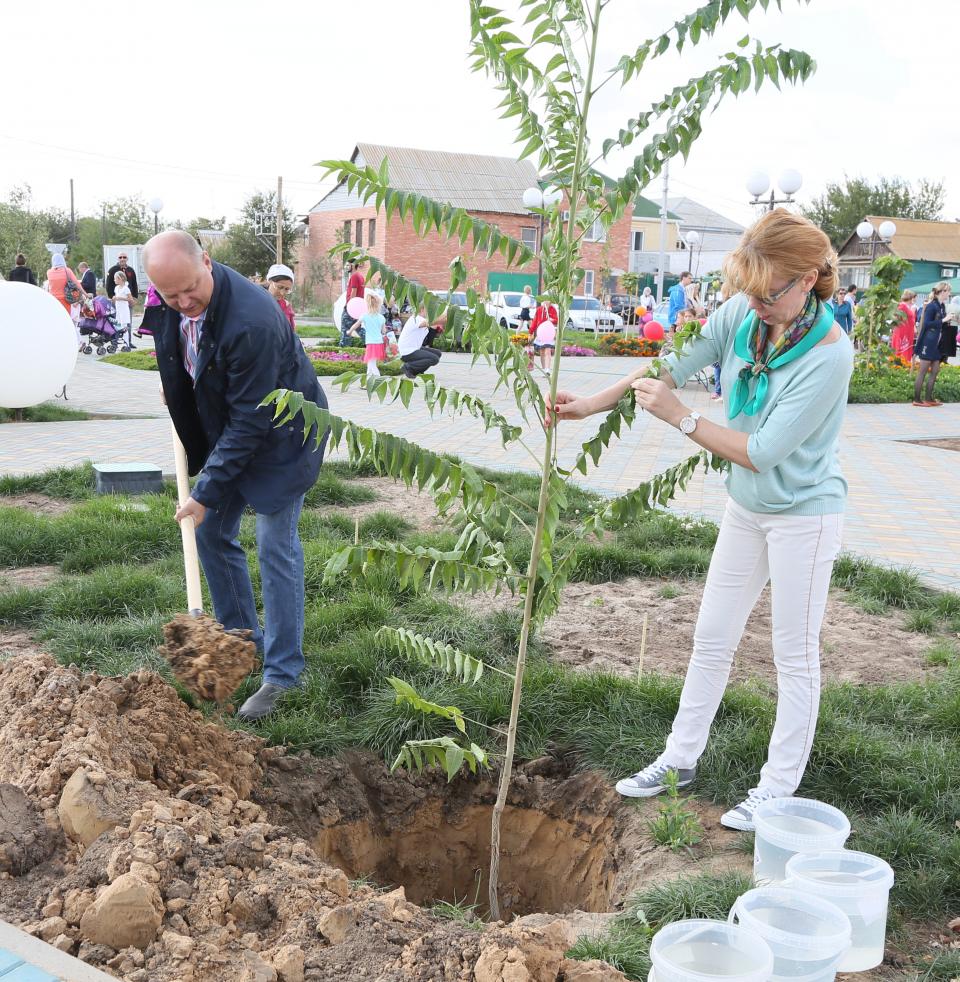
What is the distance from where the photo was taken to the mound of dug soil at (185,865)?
2453mm

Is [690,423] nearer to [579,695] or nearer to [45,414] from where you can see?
[579,695]

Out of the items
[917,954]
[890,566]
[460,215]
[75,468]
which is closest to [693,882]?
[917,954]

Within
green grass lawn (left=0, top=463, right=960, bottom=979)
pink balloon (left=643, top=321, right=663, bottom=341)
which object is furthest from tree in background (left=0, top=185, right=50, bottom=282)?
green grass lawn (left=0, top=463, right=960, bottom=979)

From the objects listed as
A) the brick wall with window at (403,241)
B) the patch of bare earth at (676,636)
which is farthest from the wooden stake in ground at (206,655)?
the brick wall with window at (403,241)

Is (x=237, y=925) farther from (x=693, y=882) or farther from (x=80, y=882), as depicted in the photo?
(x=693, y=882)

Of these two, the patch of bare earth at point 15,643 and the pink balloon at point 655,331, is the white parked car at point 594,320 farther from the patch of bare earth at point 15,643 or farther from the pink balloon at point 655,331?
the patch of bare earth at point 15,643

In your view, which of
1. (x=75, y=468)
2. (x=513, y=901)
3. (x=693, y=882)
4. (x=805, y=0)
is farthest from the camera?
(x=75, y=468)

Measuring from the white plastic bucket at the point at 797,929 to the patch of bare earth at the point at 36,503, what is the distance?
6.30 m

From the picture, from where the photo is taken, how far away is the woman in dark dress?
17141mm

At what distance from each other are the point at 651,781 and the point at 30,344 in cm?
580

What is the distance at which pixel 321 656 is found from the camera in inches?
189

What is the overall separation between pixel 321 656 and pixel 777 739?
2217 mm

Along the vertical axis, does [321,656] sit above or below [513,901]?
above

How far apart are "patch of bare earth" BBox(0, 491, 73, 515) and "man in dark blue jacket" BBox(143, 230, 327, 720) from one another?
347 centimetres
